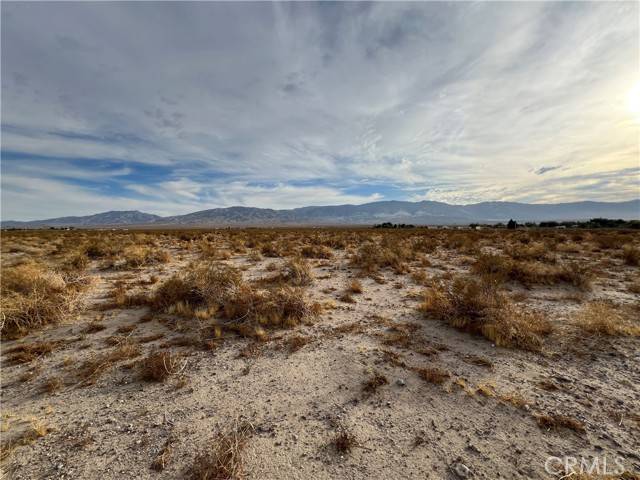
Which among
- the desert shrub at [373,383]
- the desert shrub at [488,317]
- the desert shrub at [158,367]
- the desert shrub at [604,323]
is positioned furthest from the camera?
the desert shrub at [604,323]

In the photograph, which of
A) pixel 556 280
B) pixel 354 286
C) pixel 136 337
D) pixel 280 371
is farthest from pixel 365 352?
pixel 556 280

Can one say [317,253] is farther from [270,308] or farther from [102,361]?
[102,361]

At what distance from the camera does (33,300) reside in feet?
20.4

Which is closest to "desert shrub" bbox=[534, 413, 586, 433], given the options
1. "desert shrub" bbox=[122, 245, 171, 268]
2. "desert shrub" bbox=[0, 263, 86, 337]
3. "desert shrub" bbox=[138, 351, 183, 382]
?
"desert shrub" bbox=[138, 351, 183, 382]

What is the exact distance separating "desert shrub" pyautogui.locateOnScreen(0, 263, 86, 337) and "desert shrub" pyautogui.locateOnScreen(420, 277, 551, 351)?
913 centimetres

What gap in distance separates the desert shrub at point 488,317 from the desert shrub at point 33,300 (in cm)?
913

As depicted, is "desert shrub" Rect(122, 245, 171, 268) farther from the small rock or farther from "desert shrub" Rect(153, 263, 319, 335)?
the small rock

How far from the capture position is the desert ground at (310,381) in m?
2.88

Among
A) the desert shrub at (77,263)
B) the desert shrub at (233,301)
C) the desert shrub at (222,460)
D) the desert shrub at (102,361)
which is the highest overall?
the desert shrub at (77,263)

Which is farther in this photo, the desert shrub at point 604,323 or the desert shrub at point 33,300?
the desert shrub at point 33,300

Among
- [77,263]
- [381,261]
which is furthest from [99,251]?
[381,261]

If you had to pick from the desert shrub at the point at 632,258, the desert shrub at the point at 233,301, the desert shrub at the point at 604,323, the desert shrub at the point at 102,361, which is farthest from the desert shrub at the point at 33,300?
the desert shrub at the point at 632,258

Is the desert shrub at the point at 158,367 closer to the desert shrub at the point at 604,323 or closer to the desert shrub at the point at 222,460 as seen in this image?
the desert shrub at the point at 222,460

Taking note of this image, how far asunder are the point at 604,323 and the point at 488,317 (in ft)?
7.76
